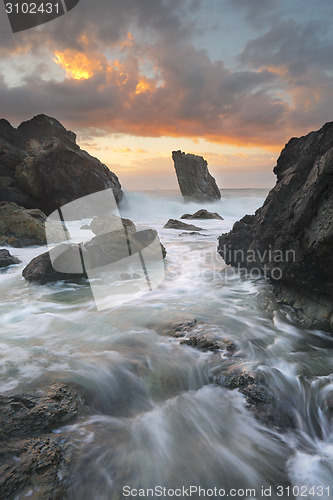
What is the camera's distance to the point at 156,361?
11.6 ft

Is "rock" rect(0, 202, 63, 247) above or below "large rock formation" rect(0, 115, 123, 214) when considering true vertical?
below

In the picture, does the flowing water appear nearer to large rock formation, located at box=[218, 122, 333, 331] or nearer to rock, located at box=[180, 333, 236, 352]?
rock, located at box=[180, 333, 236, 352]

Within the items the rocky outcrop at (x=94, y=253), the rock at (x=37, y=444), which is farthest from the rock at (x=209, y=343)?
the rocky outcrop at (x=94, y=253)

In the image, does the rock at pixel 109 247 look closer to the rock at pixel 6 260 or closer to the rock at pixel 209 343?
the rock at pixel 6 260

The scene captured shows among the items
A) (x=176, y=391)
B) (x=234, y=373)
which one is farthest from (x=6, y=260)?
(x=234, y=373)

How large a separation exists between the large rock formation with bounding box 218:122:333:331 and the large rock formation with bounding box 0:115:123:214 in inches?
759

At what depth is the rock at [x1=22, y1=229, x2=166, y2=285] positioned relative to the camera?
7059 millimetres

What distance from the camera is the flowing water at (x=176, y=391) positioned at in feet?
6.97

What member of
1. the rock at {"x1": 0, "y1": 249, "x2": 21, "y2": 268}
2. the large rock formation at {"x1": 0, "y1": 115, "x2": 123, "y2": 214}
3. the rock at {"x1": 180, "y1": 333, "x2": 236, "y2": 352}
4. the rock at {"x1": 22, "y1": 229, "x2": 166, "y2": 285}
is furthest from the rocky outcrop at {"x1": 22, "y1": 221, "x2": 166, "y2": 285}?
the large rock formation at {"x1": 0, "y1": 115, "x2": 123, "y2": 214}

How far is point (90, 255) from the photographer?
793cm

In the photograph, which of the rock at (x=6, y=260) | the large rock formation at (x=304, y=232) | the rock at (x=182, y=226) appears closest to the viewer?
the large rock formation at (x=304, y=232)

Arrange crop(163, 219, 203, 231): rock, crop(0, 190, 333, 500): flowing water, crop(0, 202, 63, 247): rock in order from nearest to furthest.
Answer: crop(0, 190, 333, 500): flowing water → crop(0, 202, 63, 247): rock → crop(163, 219, 203, 231): rock

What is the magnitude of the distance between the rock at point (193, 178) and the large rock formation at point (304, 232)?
4016cm

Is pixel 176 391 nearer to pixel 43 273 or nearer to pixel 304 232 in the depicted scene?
pixel 304 232
